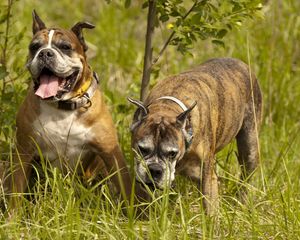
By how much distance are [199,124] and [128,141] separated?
1146 mm

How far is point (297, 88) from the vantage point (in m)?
8.36

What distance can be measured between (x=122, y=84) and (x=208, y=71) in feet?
7.74

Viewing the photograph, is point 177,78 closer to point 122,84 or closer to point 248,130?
point 248,130

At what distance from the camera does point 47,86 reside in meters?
5.56

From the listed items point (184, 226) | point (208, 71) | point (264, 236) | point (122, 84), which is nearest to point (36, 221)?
point (184, 226)

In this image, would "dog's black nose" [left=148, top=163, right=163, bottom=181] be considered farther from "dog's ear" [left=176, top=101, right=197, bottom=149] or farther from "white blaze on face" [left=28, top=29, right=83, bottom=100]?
"white blaze on face" [left=28, top=29, right=83, bottom=100]

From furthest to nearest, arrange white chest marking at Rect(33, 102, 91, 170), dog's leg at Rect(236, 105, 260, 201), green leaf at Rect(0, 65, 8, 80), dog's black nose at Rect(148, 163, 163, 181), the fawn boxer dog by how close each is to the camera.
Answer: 1. dog's leg at Rect(236, 105, 260, 201)
2. green leaf at Rect(0, 65, 8, 80)
3. white chest marking at Rect(33, 102, 91, 170)
4. the fawn boxer dog
5. dog's black nose at Rect(148, 163, 163, 181)

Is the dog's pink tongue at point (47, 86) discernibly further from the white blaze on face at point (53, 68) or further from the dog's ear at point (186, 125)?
the dog's ear at point (186, 125)

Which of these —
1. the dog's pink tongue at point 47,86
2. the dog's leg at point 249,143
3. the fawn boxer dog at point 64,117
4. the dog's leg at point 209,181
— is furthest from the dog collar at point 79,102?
the dog's leg at point 249,143

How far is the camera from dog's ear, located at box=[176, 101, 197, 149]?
534 centimetres

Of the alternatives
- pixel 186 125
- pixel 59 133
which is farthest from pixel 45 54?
pixel 186 125

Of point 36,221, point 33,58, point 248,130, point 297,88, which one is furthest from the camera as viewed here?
point 297,88

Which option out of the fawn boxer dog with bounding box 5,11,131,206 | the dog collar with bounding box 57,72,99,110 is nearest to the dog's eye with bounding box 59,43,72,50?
the fawn boxer dog with bounding box 5,11,131,206

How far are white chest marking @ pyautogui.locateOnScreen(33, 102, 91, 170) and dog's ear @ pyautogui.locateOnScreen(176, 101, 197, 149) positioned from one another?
2.37ft
